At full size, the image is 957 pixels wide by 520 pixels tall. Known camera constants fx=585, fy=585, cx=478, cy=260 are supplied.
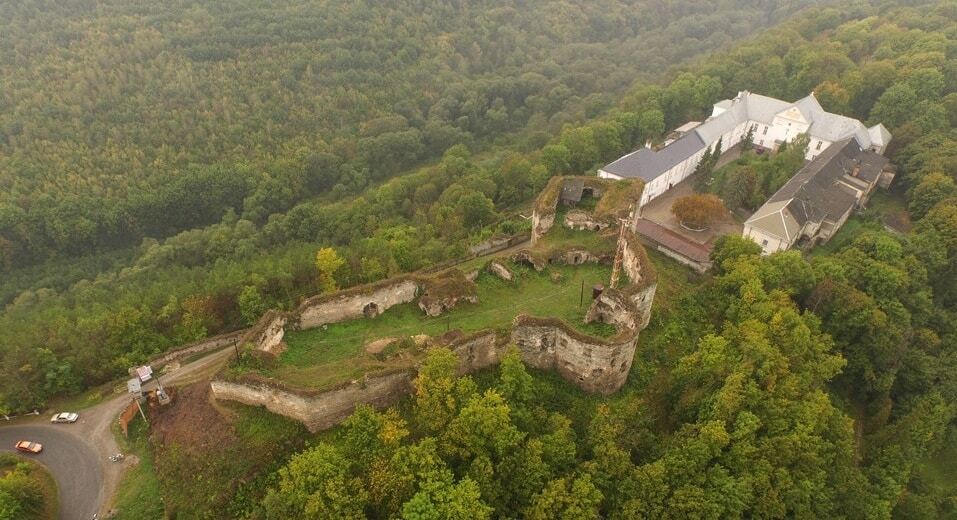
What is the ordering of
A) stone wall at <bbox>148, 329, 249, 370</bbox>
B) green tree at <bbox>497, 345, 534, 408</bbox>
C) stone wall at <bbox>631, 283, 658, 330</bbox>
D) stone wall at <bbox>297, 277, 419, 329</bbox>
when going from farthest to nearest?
stone wall at <bbox>148, 329, 249, 370</bbox> → stone wall at <bbox>297, 277, 419, 329</bbox> → stone wall at <bbox>631, 283, 658, 330</bbox> → green tree at <bbox>497, 345, 534, 408</bbox>

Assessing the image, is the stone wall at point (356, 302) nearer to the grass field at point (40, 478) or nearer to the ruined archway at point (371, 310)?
the ruined archway at point (371, 310)

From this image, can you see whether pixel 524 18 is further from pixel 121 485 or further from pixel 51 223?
pixel 121 485

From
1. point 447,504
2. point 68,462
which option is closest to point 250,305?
point 68,462

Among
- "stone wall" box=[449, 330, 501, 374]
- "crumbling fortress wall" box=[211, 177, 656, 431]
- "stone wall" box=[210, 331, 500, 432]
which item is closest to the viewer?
"stone wall" box=[210, 331, 500, 432]

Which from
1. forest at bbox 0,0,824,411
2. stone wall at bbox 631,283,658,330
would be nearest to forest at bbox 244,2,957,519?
stone wall at bbox 631,283,658,330

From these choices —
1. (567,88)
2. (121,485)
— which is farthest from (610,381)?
(567,88)

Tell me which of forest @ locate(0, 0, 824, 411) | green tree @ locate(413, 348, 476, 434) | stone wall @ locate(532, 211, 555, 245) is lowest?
forest @ locate(0, 0, 824, 411)

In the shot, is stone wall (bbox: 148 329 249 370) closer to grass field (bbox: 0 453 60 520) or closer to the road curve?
the road curve
